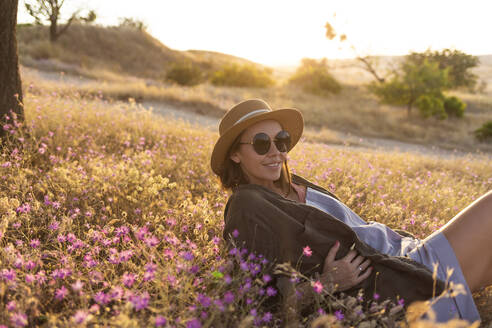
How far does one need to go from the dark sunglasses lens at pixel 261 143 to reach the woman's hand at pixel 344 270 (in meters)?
0.80

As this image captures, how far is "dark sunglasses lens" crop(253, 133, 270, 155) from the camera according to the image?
2500mm

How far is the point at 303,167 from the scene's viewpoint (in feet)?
15.6

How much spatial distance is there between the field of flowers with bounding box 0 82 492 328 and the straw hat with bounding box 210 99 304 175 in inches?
19.4

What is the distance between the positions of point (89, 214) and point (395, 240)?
7.93 feet

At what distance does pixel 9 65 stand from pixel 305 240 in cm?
444

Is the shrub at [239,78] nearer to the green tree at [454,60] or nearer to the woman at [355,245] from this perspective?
the green tree at [454,60]

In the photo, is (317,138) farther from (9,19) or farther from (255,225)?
(255,225)

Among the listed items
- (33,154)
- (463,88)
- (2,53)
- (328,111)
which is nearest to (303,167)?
(33,154)

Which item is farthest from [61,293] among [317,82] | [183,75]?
[317,82]

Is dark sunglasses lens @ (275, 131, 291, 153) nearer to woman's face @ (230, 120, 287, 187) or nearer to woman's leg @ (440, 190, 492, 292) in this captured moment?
woman's face @ (230, 120, 287, 187)

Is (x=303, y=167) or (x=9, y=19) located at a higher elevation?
(x=9, y=19)

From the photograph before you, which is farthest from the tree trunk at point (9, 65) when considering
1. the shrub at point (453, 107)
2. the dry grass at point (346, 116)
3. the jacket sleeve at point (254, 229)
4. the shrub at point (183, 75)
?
the shrub at point (453, 107)

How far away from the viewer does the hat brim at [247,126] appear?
2455 mm

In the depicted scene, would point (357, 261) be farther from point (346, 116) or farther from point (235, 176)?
point (346, 116)
